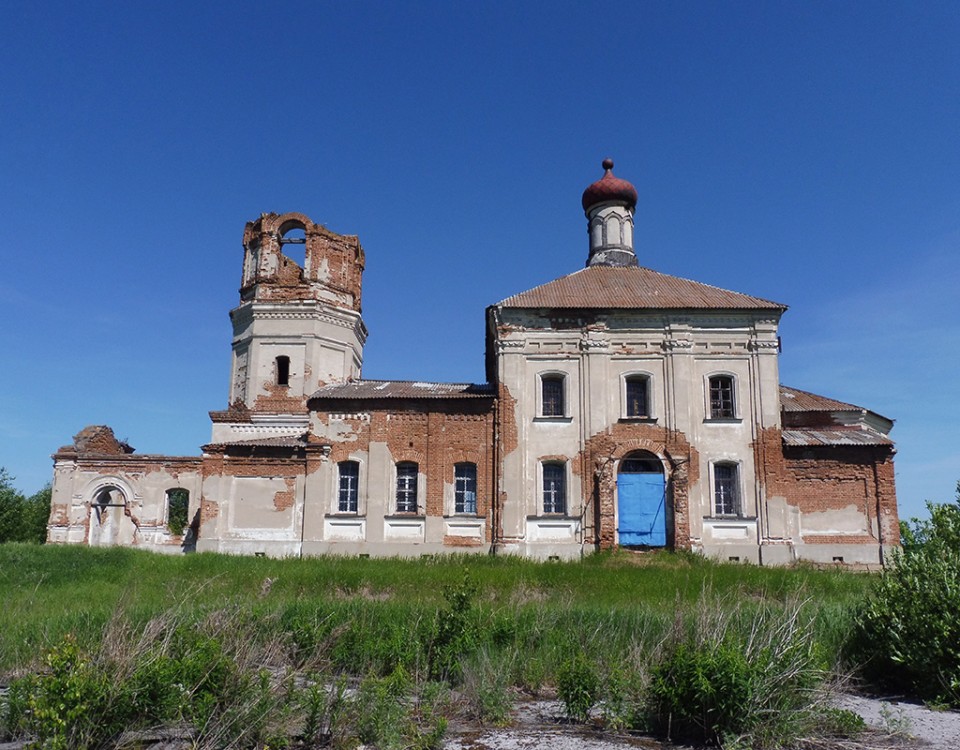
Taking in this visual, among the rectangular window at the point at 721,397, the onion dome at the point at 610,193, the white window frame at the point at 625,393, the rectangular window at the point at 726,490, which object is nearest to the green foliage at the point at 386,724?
the white window frame at the point at 625,393

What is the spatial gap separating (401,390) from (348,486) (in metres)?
3.32

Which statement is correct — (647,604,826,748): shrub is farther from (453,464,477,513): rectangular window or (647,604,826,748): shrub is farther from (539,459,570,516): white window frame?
(453,464,477,513): rectangular window

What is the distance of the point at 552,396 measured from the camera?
898 inches

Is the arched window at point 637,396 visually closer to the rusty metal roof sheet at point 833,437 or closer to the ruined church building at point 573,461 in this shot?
the ruined church building at point 573,461

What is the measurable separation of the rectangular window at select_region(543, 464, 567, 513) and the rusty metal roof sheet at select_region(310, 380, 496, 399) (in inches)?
112

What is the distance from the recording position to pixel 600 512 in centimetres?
2144

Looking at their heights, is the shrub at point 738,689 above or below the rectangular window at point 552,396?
below

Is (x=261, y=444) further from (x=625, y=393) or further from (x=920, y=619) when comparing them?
(x=920, y=619)

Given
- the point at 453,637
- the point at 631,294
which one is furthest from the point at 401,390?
the point at 453,637

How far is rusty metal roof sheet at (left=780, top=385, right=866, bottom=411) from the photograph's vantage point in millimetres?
24631

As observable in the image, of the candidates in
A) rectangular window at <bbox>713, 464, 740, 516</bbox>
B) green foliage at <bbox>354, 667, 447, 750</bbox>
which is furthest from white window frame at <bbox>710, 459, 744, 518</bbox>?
green foliage at <bbox>354, 667, 447, 750</bbox>

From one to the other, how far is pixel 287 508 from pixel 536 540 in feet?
23.8

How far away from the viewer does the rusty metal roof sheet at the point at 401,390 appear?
22.5 m

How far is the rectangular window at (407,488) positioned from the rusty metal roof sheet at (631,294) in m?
5.60
